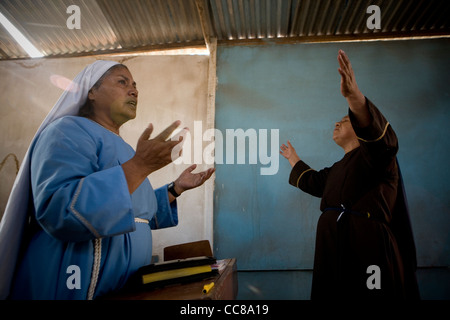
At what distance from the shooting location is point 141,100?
4027 mm

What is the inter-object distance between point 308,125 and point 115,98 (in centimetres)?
264

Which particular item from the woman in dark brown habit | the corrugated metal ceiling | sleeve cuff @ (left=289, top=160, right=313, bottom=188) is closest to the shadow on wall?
the corrugated metal ceiling

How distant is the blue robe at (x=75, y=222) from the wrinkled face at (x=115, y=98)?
14.2 inches

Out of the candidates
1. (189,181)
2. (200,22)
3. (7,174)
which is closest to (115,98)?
(189,181)

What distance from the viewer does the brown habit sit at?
1.96m

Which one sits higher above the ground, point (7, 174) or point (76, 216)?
point (7, 174)

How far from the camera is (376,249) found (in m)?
2.07

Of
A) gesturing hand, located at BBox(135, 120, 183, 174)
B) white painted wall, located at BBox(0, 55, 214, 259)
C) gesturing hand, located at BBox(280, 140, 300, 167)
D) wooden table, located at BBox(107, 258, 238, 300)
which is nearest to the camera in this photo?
wooden table, located at BBox(107, 258, 238, 300)

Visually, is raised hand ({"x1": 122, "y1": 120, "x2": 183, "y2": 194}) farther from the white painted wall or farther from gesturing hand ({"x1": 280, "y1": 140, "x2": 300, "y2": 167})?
the white painted wall

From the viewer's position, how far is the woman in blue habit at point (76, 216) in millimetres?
1123

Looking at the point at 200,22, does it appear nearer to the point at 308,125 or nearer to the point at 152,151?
the point at 308,125

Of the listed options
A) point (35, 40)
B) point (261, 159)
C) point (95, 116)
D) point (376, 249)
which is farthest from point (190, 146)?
point (35, 40)

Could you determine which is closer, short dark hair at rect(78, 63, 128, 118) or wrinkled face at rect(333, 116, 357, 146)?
short dark hair at rect(78, 63, 128, 118)

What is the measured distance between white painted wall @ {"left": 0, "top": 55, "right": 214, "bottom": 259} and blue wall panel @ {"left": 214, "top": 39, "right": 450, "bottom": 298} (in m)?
0.34
